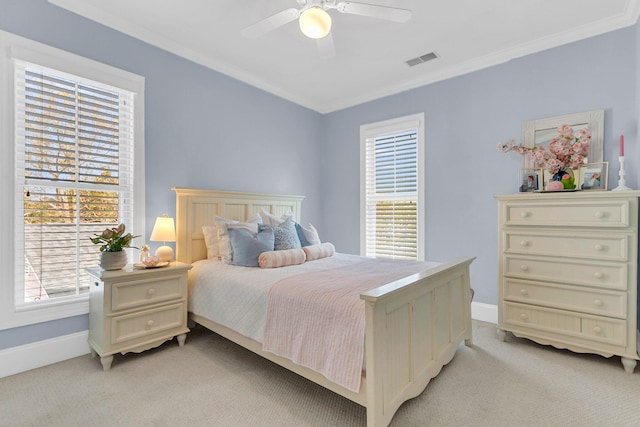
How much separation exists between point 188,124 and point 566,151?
3.52m

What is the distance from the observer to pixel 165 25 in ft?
9.00

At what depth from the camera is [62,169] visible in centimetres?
243

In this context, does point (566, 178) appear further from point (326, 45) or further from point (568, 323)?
point (326, 45)

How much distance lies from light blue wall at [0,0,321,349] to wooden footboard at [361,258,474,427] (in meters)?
2.37

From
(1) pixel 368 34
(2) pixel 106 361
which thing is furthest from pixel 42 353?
(1) pixel 368 34

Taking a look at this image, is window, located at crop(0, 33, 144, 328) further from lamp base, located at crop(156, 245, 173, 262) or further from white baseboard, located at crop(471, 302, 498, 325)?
white baseboard, located at crop(471, 302, 498, 325)

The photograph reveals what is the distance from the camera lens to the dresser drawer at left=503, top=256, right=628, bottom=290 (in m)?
2.30

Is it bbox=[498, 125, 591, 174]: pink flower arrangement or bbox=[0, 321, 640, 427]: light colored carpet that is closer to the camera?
bbox=[0, 321, 640, 427]: light colored carpet

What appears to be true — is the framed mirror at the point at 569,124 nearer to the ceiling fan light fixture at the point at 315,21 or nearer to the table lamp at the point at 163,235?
the ceiling fan light fixture at the point at 315,21

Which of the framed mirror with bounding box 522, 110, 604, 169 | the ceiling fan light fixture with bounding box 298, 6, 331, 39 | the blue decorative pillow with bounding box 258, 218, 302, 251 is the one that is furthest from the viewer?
the blue decorative pillow with bounding box 258, 218, 302, 251

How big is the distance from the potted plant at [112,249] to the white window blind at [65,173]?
1.13 feet

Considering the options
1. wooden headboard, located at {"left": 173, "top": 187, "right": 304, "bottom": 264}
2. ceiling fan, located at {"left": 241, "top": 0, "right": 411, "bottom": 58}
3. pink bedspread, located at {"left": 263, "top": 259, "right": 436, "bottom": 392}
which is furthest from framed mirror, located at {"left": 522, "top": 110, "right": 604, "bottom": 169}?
wooden headboard, located at {"left": 173, "top": 187, "right": 304, "bottom": 264}

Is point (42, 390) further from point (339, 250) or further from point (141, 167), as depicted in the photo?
point (339, 250)

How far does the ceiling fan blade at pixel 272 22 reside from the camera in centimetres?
209
